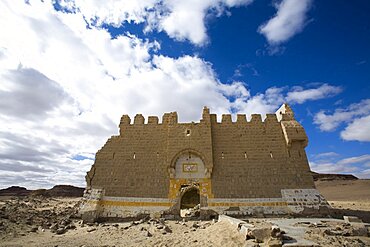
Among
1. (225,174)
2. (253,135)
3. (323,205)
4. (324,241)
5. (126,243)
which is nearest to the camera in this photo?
(324,241)

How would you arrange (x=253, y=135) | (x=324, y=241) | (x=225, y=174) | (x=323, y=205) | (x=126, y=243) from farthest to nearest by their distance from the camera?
(x=253, y=135), (x=225, y=174), (x=323, y=205), (x=126, y=243), (x=324, y=241)

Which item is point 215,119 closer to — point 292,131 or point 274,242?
point 292,131

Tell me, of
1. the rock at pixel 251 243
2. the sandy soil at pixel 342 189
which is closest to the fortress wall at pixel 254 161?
the rock at pixel 251 243

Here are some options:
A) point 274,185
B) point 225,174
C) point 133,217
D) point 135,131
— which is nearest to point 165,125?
point 135,131

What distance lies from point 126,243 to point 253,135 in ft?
36.6

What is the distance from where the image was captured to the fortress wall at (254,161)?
14.7 metres

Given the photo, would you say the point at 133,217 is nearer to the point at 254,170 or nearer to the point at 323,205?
the point at 254,170

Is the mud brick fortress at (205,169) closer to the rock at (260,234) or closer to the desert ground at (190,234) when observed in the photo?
the desert ground at (190,234)

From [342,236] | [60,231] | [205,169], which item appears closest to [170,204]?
[205,169]

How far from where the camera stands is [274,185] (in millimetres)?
14703

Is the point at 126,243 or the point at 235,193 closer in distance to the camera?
the point at 126,243

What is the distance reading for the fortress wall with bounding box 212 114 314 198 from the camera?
1466cm

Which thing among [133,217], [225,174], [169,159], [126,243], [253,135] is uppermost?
[253,135]

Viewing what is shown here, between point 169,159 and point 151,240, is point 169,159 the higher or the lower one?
the higher one
